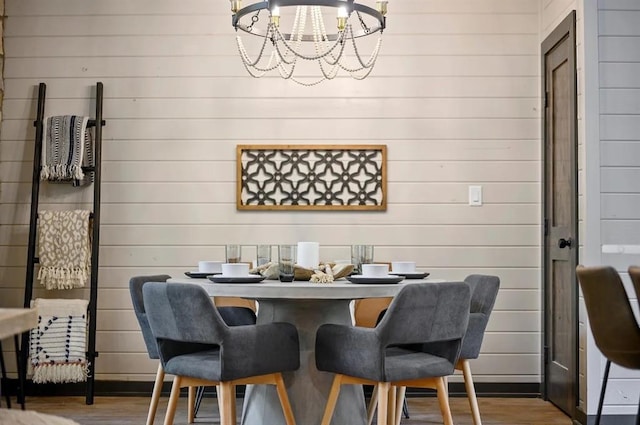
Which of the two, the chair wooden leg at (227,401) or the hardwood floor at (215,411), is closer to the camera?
the chair wooden leg at (227,401)

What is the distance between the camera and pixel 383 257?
14.4 ft

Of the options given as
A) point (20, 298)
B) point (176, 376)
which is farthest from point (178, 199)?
point (176, 376)

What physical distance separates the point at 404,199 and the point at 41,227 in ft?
6.96

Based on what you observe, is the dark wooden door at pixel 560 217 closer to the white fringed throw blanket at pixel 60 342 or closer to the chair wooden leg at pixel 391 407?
the chair wooden leg at pixel 391 407

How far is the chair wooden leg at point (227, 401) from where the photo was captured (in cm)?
261

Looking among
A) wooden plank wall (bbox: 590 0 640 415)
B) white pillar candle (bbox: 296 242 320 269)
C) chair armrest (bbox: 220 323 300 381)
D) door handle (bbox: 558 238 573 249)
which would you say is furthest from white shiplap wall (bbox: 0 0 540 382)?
chair armrest (bbox: 220 323 300 381)

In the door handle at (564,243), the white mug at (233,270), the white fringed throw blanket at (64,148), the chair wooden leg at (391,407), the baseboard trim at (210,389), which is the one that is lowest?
the baseboard trim at (210,389)

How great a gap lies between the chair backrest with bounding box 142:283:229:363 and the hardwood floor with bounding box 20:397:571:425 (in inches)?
47.1

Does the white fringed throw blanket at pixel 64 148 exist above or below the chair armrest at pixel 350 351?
above

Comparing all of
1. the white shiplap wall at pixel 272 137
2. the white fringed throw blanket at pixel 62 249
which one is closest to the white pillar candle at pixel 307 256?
the white shiplap wall at pixel 272 137

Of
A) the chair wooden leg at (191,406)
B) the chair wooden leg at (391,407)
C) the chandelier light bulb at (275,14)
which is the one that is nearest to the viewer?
the chair wooden leg at (391,407)

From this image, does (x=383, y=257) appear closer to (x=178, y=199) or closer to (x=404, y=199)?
(x=404, y=199)

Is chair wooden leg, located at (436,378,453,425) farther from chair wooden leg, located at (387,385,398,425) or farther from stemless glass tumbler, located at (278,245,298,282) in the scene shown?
stemless glass tumbler, located at (278,245,298,282)

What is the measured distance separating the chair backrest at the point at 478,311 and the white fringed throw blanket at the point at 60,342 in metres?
2.20
